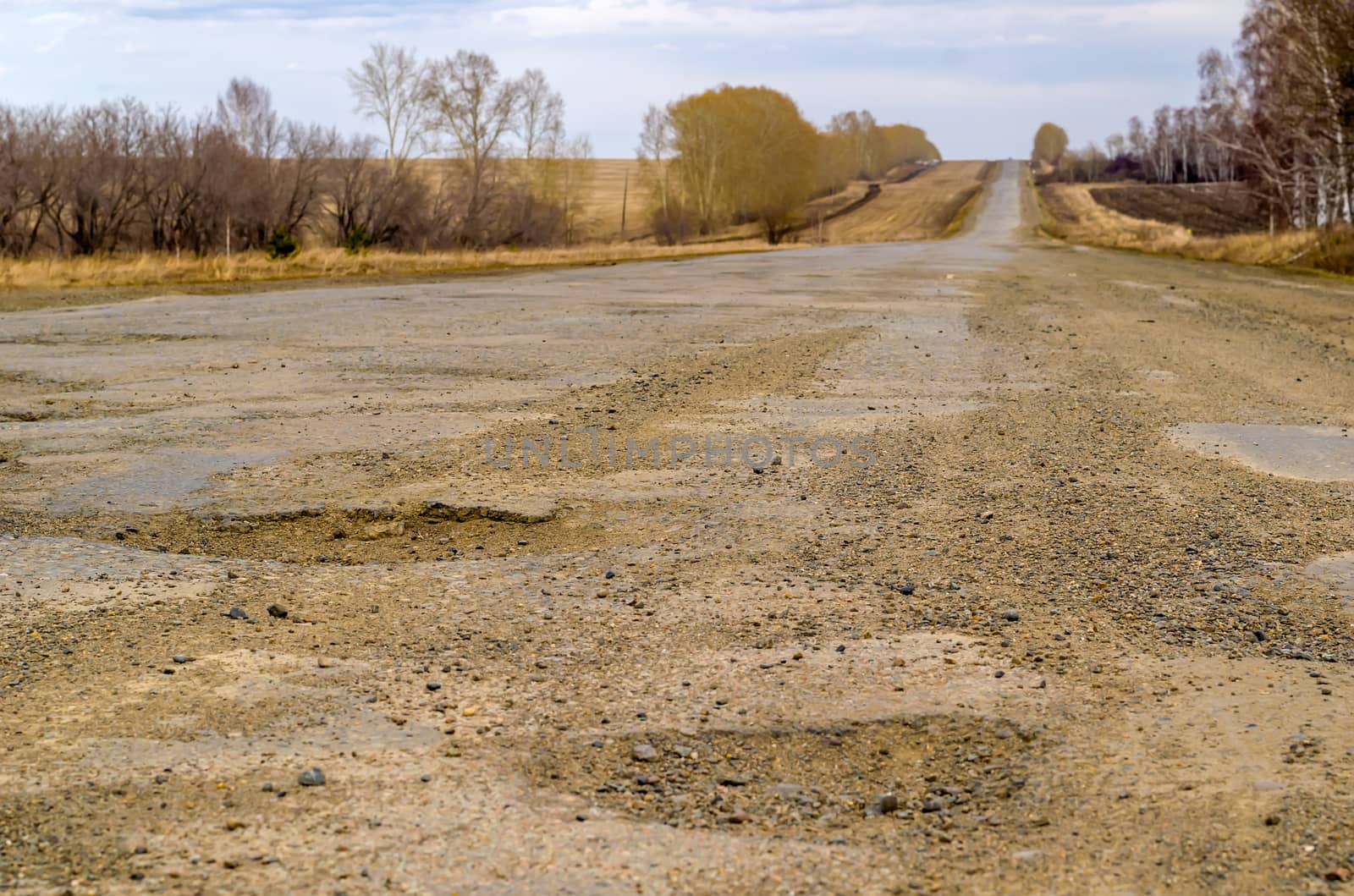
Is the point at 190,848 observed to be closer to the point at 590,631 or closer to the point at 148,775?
the point at 148,775

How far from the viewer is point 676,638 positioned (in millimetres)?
4441

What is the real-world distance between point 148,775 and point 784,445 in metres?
→ 4.89

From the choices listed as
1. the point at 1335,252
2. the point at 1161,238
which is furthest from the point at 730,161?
the point at 1335,252

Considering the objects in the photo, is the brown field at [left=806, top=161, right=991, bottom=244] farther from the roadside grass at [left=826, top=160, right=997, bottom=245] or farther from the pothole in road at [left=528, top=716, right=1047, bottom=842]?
the pothole in road at [left=528, top=716, right=1047, bottom=842]

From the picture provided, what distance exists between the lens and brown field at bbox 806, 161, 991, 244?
2982 inches

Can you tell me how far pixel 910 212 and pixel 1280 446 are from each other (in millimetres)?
86521

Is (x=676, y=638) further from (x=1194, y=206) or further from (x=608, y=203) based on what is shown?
(x=608, y=203)

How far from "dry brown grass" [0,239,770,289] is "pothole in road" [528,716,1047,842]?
21920mm

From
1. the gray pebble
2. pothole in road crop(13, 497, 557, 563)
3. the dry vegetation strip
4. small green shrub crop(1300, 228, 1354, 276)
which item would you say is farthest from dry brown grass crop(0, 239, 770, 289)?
the gray pebble

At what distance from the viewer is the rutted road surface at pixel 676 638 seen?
3.03 m

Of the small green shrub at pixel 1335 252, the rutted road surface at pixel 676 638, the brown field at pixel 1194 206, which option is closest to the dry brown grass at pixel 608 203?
the brown field at pixel 1194 206

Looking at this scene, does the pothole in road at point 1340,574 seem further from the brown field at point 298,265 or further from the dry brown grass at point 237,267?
the dry brown grass at point 237,267

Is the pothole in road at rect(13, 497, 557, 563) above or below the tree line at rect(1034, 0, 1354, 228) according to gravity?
below

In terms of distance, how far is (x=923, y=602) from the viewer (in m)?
4.79
